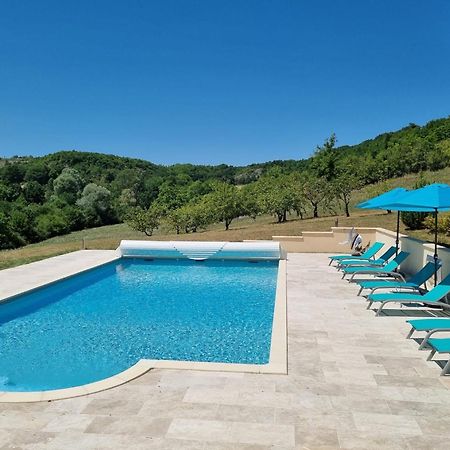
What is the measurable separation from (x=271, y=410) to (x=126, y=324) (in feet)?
15.7

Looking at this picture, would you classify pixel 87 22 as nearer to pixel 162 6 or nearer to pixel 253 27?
pixel 162 6

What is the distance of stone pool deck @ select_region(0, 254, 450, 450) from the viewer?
345cm

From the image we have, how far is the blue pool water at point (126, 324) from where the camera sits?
6.21 m

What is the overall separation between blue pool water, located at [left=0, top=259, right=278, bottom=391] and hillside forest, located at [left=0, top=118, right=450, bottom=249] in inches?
359

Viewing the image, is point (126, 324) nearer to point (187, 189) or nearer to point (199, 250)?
point (199, 250)

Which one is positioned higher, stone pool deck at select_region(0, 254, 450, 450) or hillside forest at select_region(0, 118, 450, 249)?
hillside forest at select_region(0, 118, 450, 249)

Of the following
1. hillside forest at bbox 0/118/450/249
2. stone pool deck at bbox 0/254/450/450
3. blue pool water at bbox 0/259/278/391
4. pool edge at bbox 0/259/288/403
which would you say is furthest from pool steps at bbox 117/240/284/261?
stone pool deck at bbox 0/254/450/450

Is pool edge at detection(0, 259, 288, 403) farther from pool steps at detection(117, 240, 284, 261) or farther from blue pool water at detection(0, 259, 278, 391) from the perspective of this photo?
pool steps at detection(117, 240, 284, 261)

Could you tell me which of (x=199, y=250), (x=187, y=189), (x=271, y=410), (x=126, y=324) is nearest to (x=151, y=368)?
(x=271, y=410)

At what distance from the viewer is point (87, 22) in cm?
1563

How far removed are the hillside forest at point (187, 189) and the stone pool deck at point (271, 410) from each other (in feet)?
38.2

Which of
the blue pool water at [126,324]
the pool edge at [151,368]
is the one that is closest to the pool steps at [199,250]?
the blue pool water at [126,324]

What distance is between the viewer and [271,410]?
12.9 feet

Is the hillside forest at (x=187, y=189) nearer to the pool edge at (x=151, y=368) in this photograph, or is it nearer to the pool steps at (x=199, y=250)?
the pool steps at (x=199, y=250)
